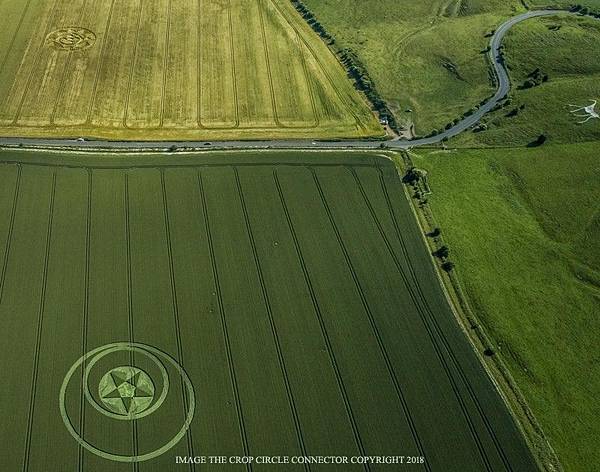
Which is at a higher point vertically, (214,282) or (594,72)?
(594,72)

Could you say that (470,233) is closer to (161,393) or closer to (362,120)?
(362,120)

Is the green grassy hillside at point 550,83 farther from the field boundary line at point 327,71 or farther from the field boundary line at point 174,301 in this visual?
the field boundary line at point 174,301

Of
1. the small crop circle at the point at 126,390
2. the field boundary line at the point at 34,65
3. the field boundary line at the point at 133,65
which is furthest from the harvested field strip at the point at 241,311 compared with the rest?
the field boundary line at the point at 133,65

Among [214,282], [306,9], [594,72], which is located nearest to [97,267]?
[214,282]

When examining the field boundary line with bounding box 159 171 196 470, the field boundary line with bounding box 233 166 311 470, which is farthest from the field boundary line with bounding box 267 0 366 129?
the field boundary line with bounding box 159 171 196 470

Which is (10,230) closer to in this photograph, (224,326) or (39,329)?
(39,329)

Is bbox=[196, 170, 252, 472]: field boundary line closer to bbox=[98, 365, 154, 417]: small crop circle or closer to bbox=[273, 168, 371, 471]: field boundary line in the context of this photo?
bbox=[98, 365, 154, 417]: small crop circle
